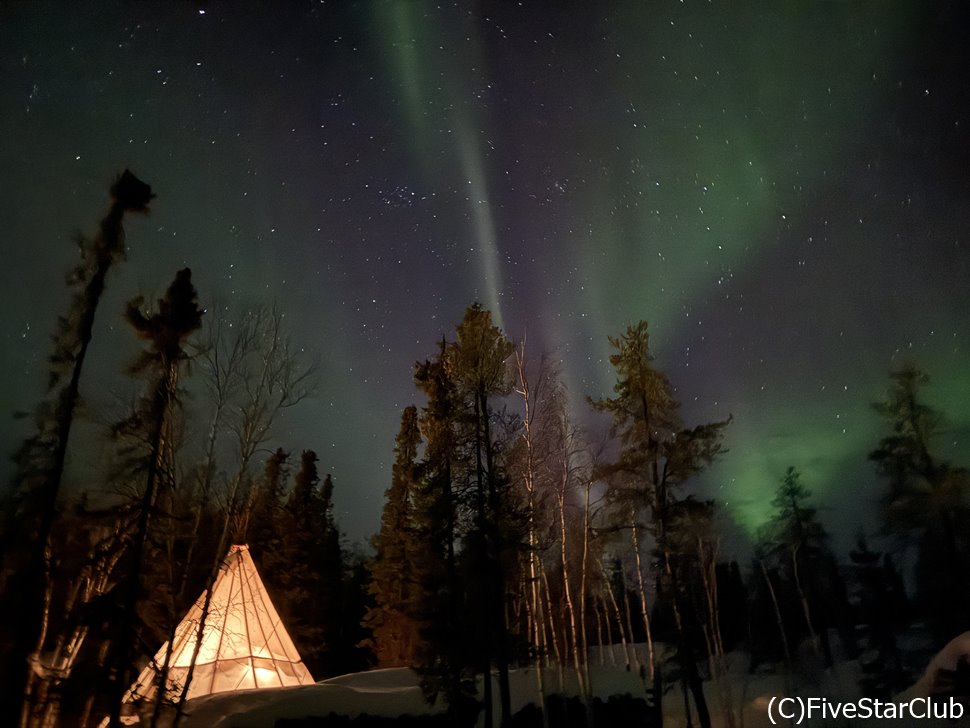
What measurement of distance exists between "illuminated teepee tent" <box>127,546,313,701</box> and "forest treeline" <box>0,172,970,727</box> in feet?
3.27

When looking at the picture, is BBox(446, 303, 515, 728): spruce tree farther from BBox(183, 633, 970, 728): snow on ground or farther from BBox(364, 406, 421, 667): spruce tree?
BBox(364, 406, 421, 667): spruce tree

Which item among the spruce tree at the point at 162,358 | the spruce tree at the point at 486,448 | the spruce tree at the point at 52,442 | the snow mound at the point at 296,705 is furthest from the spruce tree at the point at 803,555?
the spruce tree at the point at 52,442

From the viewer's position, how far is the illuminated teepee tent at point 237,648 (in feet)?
52.6

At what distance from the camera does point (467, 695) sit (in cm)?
1623

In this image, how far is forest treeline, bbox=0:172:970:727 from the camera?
41.3 ft

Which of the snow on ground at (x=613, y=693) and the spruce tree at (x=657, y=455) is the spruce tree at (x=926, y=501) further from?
the spruce tree at (x=657, y=455)

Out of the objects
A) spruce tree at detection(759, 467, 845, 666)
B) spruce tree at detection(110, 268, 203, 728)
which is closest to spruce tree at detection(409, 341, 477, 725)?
spruce tree at detection(110, 268, 203, 728)

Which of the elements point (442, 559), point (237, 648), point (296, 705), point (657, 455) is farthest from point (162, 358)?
point (657, 455)

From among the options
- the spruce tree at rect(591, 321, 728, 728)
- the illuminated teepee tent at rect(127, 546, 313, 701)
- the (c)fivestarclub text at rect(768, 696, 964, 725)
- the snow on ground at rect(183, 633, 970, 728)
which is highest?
the spruce tree at rect(591, 321, 728, 728)

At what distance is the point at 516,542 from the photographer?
51.7 ft

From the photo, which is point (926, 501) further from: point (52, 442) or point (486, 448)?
point (52, 442)

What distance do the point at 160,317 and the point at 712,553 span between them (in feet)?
43.6

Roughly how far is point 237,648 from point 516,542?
803 cm

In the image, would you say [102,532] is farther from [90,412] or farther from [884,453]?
[884,453]
